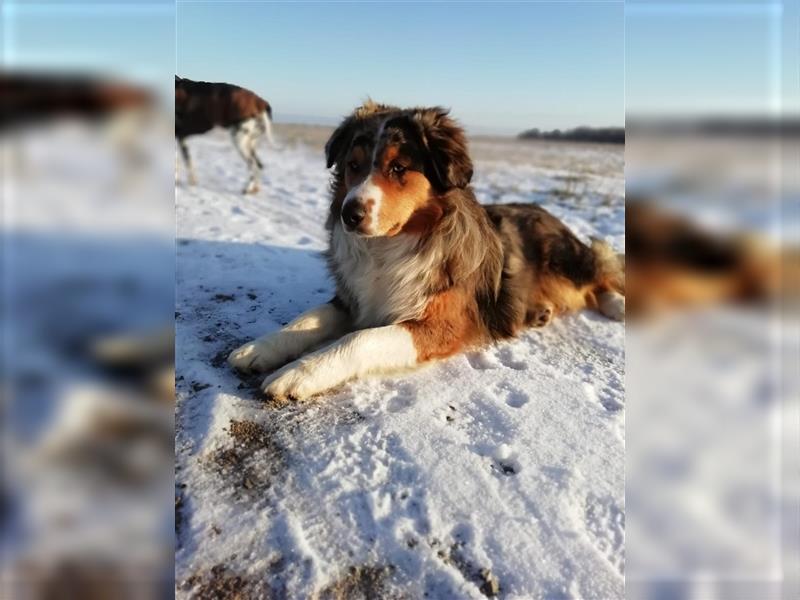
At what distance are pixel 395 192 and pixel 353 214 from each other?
0.38 m

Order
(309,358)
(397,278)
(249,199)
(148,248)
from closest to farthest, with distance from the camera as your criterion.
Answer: (148,248) < (309,358) < (397,278) < (249,199)

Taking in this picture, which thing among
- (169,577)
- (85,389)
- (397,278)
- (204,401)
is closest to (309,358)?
(204,401)

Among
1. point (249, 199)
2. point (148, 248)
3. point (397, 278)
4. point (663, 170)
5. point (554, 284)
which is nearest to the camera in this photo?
point (148, 248)

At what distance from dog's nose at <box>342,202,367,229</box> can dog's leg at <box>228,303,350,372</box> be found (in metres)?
0.87

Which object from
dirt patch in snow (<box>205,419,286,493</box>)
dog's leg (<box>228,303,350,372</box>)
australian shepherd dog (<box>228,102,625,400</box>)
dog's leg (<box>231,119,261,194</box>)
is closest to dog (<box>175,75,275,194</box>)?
dog's leg (<box>231,119,261,194</box>)

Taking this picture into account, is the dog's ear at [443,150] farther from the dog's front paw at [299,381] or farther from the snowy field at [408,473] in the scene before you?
the dog's front paw at [299,381]

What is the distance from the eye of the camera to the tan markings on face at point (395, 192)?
346 cm

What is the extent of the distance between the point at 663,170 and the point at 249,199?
8126 mm

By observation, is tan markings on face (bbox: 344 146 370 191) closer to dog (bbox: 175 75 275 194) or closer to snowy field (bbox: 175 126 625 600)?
snowy field (bbox: 175 126 625 600)

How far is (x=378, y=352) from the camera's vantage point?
11.5 ft

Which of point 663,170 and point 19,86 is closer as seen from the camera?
point 19,86

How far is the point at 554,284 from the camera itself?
15.9 ft

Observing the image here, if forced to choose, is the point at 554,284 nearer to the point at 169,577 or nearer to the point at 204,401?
the point at 204,401

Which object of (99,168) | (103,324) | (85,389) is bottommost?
(85,389)
